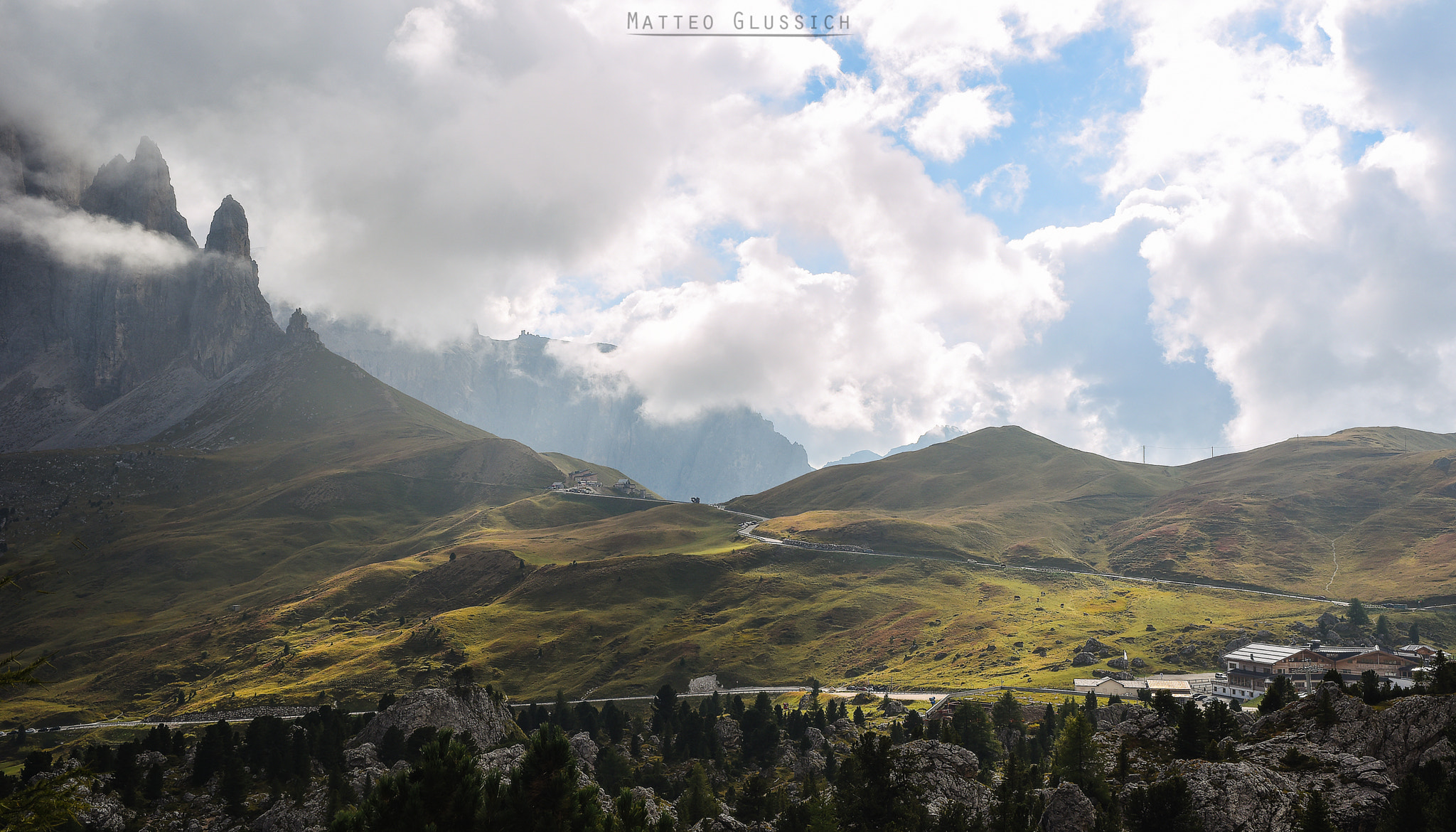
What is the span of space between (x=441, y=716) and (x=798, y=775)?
44903 mm

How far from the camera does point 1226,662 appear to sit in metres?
158

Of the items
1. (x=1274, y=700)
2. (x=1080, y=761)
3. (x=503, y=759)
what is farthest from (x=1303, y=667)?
(x=503, y=759)

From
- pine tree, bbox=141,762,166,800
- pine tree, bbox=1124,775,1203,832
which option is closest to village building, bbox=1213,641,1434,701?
pine tree, bbox=1124,775,1203,832

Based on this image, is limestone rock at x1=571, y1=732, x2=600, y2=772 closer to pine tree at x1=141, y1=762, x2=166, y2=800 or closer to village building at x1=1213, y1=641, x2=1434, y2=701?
pine tree at x1=141, y1=762, x2=166, y2=800

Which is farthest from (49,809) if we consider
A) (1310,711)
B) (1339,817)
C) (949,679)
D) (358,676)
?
(358,676)

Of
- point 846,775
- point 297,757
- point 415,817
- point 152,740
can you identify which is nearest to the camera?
point 415,817

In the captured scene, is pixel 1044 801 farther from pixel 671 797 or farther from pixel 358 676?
pixel 358 676

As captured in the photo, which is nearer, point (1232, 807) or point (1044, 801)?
point (1232, 807)

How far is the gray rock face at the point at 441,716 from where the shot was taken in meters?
86.9

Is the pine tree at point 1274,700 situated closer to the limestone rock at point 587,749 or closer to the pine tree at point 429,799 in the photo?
the pine tree at point 429,799

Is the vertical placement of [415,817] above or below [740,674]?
above

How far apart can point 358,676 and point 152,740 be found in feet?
364

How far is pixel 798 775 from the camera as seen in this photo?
98.9 m

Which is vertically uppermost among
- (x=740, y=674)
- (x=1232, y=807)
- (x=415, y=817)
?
(x=415, y=817)
